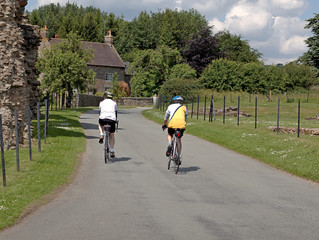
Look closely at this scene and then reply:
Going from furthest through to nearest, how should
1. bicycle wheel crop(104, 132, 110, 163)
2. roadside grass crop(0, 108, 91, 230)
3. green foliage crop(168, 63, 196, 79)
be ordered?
green foliage crop(168, 63, 196, 79) < bicycle wheel crop(104, 132, 110, 163) < roadside grass crop(0, 108, 91, 230)

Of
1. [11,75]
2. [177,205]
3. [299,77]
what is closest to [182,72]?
[299,77]

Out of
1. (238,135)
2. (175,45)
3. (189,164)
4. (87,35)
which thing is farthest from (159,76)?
(189,164)

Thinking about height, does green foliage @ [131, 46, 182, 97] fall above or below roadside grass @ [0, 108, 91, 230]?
above

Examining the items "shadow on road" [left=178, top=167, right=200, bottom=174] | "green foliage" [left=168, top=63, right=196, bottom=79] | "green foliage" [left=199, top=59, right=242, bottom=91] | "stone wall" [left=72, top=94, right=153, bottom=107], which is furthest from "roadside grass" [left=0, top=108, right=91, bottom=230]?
"green foliage" [left=168, top=63, right=196, bottom=79]

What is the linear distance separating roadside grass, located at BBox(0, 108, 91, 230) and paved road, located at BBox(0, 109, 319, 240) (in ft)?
1.14

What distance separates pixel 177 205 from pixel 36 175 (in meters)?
4.48

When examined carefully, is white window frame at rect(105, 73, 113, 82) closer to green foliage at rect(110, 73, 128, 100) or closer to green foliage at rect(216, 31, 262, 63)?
green foliage at rect(110, 73, 128, 100)

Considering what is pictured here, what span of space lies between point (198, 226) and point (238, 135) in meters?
14.6

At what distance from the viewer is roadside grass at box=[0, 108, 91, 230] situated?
839 cm

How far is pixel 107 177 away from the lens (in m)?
11.8

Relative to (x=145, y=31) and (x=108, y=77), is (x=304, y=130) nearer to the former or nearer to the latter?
(x=108, y=77)

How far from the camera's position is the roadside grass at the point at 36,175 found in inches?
330

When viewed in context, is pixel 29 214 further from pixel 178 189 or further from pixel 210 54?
pixel 210 54

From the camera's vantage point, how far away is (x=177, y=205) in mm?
8703
